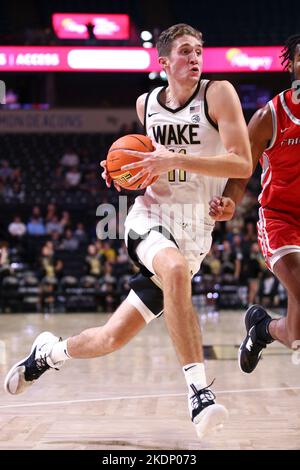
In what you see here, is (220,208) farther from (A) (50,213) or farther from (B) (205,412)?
(A) (50,213)

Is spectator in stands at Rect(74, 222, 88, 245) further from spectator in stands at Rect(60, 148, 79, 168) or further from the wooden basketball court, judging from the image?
the wooden basketball court

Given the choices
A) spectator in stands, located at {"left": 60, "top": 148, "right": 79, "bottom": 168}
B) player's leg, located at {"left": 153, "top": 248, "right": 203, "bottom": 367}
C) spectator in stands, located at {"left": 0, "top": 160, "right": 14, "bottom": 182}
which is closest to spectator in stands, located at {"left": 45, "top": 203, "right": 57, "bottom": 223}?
spectator in stands, located at {"left": 0, "top": 160, "right": 14, "bottom": 182}

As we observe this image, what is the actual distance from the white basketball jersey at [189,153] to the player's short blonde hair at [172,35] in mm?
256

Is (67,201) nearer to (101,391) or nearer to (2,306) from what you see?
(2,306)

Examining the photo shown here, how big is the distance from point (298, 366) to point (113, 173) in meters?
4.02

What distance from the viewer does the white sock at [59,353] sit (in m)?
4.23

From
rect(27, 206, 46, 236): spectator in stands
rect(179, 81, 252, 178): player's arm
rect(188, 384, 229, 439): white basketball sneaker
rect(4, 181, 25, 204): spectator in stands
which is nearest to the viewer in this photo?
rect(188, 384, 229, 439): white basketball sneaker

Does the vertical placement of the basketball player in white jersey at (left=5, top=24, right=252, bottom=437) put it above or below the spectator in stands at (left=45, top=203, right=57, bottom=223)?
below

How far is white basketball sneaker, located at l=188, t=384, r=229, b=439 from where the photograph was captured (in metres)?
3.28

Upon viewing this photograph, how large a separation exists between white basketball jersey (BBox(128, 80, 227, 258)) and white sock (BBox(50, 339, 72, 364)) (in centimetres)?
86

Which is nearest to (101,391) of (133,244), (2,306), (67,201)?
(133,244)

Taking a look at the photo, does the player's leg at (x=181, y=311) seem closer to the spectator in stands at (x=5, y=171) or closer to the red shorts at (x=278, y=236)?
the red shorts at (x=278, y=236)

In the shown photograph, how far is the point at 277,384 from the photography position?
19.6 ft

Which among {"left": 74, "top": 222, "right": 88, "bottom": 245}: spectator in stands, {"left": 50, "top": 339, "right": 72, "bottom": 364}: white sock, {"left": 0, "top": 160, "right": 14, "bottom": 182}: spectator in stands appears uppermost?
{"left": 0, "top": 160, "right": 14, "bottom": 182}: spectator in stands
